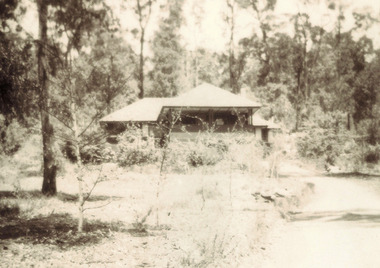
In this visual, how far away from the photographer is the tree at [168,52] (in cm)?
4831

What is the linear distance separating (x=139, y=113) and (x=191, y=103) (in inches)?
280

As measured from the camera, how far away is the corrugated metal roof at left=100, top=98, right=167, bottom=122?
35.6 m

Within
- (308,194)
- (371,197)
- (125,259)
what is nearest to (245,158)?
(308,194)

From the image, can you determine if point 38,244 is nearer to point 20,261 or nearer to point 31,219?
point 20,261

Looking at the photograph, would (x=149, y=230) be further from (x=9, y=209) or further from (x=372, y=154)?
(x=372, y=154)

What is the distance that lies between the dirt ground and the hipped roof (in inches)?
571

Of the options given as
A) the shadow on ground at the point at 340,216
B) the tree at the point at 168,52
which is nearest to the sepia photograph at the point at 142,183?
the shadow on ground at the point at 340,216

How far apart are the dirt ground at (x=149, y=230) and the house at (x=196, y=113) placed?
15057 mm

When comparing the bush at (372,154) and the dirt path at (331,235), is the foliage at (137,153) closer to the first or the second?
the dirt path at (331,235)

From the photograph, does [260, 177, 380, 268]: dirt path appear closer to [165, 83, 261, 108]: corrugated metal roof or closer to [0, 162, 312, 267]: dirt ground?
[0, 162, 312, 267]: dirt ground

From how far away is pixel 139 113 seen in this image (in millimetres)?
37062

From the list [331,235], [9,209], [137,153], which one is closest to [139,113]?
[137,153]

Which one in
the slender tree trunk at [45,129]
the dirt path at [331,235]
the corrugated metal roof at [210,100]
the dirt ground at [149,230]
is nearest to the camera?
the dirt ground at [149,230]

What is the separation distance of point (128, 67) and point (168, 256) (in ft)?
132
